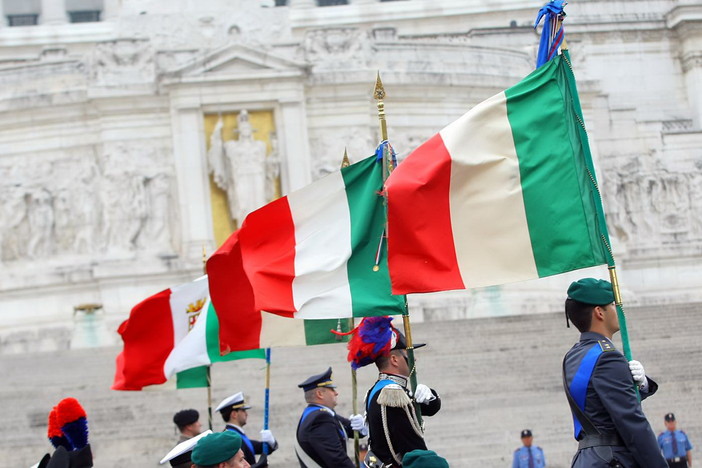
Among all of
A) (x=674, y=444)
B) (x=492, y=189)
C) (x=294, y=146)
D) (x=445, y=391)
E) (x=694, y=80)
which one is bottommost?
(x=674, y=444)

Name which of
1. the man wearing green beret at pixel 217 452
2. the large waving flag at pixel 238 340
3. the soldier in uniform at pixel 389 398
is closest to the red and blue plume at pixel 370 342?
the soldier in uniform at pixel 389 398

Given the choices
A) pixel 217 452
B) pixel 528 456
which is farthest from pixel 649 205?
pixel 217 452

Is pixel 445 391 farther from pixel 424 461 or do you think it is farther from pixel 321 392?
pixel 424 461

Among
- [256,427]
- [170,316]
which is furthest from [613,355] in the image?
[256,427]

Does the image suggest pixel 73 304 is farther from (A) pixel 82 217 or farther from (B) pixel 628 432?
(B) pixel 628 432

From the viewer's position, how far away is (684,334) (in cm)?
1847

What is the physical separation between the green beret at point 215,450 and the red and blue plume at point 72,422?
1760 mm

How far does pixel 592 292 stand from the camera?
20.3ft

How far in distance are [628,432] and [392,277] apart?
1.71m

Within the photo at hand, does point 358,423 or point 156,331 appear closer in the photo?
point 358,423

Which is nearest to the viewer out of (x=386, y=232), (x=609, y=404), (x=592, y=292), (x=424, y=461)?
(x=424, y=461)

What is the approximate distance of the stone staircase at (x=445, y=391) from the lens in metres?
14.5

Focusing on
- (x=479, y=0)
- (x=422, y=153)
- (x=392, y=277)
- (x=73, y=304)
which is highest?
(x=479, y=0)

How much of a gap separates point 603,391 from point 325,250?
250 cm
